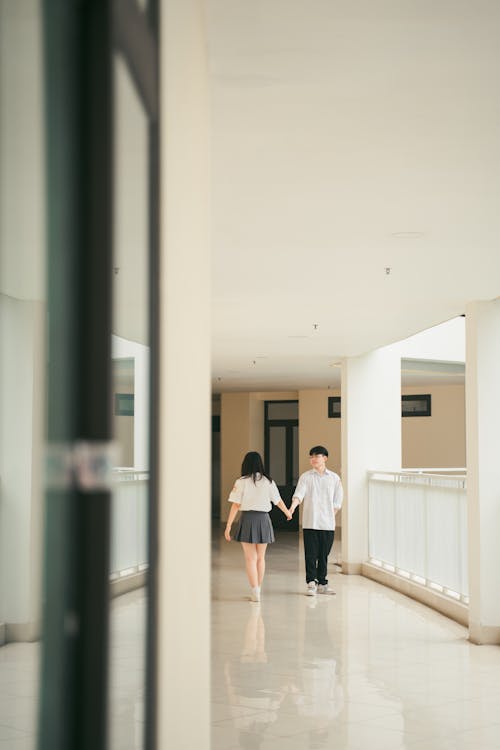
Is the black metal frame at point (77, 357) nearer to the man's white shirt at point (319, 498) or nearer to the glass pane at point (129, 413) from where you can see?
the glass pane at point (129, 413)

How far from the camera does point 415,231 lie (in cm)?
627

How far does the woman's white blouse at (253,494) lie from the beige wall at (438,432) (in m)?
13.2

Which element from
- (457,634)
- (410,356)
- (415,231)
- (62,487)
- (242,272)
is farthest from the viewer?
(410,356)

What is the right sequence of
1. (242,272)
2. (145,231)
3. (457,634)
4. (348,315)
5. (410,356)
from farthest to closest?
(410,356) < (348,315) < (457,634) < (242,272) < (145,231)

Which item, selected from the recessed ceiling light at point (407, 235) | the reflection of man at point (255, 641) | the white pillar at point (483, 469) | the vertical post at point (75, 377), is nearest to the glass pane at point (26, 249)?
the vertical post at point (75, 377)

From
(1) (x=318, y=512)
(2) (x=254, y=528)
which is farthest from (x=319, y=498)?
(2) (x=254, y=528)

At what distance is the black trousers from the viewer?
38.1 ft

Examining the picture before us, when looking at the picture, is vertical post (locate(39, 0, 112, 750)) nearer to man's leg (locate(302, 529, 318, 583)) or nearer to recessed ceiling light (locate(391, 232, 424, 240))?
recessed ceiling light (locate(391, 232, 424, 240))

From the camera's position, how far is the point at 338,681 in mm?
6824

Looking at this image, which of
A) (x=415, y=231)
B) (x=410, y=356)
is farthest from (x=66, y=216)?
(x=410, y=356)

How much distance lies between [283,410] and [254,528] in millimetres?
14439

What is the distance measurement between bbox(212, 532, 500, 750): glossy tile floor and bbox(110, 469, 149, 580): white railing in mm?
4064

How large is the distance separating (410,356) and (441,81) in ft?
41.9

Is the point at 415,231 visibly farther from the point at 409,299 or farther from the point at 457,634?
the point at 457,634
